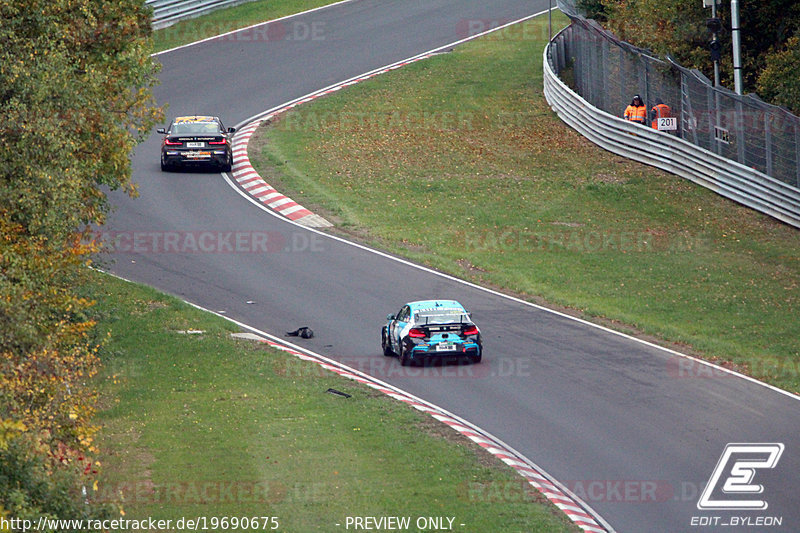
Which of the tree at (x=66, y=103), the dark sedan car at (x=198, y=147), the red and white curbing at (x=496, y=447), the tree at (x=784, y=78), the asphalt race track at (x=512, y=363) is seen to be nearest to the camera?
the red and white curbing at (x=496, y=447)

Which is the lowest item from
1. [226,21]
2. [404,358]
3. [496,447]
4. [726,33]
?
[496,447]

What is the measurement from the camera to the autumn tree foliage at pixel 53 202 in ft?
29.5

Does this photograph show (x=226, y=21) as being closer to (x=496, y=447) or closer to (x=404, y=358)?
(x=404, y=358)

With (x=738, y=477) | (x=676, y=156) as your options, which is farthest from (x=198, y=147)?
(x=738, y=477)

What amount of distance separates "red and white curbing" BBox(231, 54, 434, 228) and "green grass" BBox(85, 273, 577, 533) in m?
9.62

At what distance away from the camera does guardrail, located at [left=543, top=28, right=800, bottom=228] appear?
2939cm

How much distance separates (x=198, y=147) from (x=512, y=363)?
1775 cm

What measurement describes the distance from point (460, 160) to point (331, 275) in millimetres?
11822

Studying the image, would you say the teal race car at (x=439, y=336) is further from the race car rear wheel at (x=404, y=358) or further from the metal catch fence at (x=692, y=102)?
the metal catch fence at (x=692, y=102)

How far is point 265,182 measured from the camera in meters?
33.3

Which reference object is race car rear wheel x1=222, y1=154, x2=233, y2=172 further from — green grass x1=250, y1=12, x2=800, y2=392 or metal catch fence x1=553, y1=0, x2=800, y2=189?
metal catch fence x1=553, y1=0, x2=800, y2=189

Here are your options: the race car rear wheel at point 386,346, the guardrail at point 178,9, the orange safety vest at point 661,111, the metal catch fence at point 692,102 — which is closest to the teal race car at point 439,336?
the race car rear wheel at point 386,346

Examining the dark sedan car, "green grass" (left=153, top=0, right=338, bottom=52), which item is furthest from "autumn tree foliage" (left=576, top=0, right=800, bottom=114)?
"green grass" (left=153, top=0, right=338, bottom=52)

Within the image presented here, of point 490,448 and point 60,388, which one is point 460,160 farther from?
point 60,388
